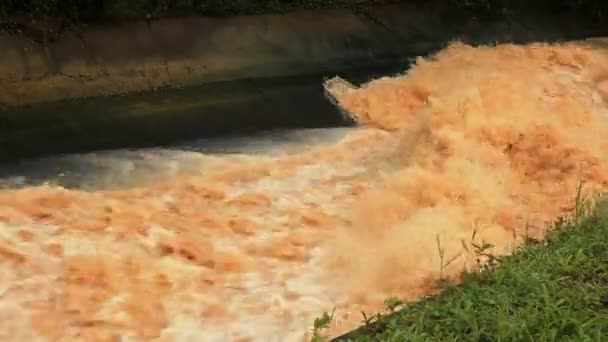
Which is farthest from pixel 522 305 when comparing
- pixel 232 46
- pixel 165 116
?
pixel 232 46

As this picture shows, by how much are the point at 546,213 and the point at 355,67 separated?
5.78 m

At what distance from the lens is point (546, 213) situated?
6.94m

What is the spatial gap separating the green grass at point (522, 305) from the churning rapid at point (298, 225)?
19.6 inches

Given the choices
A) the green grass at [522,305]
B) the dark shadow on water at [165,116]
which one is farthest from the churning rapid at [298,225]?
the dark shadow on water at [165,116]

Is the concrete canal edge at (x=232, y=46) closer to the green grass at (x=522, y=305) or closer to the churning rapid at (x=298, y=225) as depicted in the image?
the churning rapid at (x=298, y=225)


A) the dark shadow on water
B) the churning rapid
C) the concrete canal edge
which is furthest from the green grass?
the concrete canal edge

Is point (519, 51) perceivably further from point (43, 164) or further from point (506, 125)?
point (43, 164)

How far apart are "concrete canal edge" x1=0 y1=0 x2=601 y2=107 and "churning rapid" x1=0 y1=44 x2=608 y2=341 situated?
8.40 ft

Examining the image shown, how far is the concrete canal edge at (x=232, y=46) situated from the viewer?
974 cm

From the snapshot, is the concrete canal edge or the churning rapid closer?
the churning rapid

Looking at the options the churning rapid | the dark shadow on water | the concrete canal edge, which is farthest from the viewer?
the concrete canal edge

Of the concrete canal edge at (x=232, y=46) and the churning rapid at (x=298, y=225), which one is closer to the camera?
the churning rapid at (x=298, y=225)

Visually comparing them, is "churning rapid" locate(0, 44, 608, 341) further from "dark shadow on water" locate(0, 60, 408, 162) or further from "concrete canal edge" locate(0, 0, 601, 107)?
"concrete canal edge" locate(0, 0, 601, 107)

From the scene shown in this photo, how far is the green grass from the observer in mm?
4547
